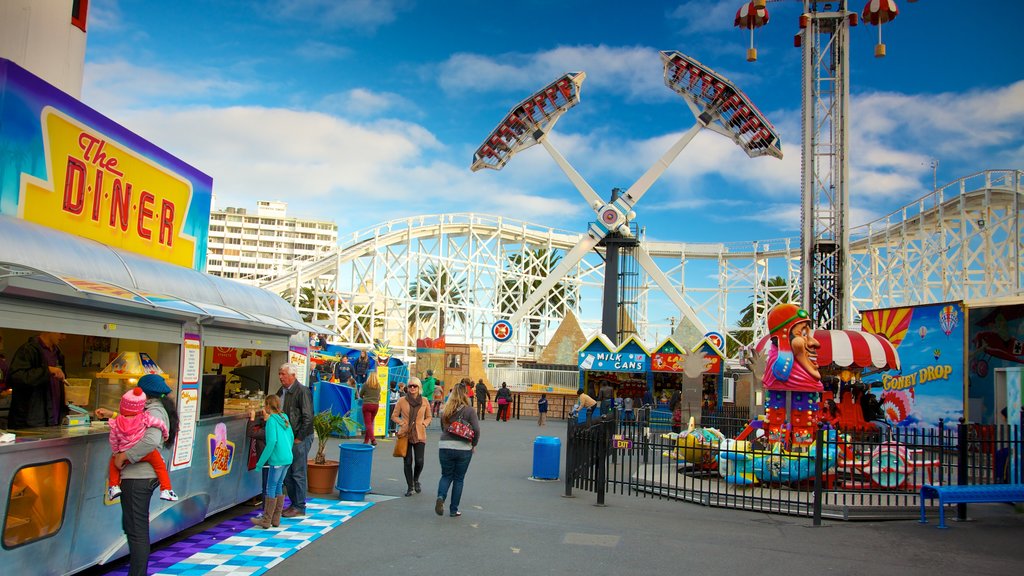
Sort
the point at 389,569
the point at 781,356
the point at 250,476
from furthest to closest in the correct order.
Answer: the point at 781,356
the point at 250,476
the point at 389,569

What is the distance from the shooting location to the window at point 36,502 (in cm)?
508

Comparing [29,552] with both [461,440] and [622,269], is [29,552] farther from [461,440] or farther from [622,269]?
[622,269]

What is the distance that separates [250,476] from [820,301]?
19910 millimetres

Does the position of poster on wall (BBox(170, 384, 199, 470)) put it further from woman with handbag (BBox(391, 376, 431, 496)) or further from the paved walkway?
woman with handbag (BBox(391, 376, 431, 496))

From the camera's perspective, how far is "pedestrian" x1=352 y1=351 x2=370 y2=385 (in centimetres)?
2281

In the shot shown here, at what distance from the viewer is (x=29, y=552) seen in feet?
17.0

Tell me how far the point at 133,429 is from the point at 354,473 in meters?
4.39

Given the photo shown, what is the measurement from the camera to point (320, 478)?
397 inches

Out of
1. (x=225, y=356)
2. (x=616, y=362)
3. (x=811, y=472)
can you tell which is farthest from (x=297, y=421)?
(x=616, y=362)

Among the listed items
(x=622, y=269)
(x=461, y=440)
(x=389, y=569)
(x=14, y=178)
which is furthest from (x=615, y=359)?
(x=14, y=178)

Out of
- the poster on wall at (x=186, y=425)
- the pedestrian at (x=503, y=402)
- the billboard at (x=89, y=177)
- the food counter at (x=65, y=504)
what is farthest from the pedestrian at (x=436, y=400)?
the food counter at (x=65, y=504)

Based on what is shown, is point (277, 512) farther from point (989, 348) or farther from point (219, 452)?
point (989, 348)

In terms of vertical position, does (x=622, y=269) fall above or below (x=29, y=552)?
above

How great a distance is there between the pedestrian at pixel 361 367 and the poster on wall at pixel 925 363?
1414 cm
